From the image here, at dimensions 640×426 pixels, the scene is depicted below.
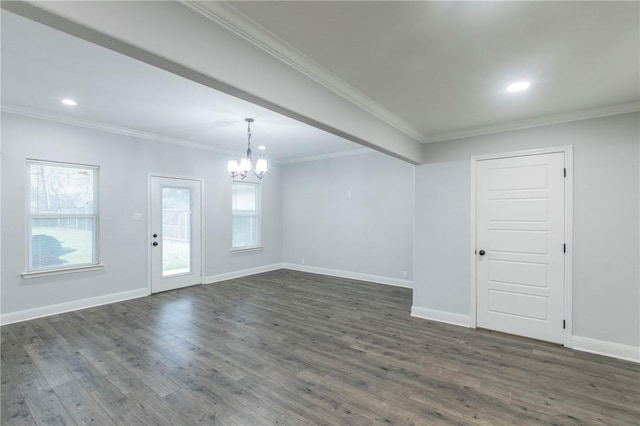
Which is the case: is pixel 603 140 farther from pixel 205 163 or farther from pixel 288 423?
pixel 205 163

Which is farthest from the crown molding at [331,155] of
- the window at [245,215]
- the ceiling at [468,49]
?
the ceiling at [468,49]

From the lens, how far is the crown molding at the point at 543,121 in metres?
3.05

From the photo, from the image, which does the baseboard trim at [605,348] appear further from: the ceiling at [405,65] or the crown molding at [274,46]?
the crown molding at [274,46]

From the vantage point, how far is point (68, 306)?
437cm

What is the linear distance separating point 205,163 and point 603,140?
19.9 ft

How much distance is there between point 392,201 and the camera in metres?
5.98

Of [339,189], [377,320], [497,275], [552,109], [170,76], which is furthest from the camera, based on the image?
[339,189]

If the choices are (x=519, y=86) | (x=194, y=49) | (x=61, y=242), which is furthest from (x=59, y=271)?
(x=519, y=86)

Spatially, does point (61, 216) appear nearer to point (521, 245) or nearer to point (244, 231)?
point (244, 231)

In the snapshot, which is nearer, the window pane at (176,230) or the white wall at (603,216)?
the white wall at (603,216)

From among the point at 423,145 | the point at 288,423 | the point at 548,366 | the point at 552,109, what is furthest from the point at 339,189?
the point at 288,423

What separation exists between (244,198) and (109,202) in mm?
2750

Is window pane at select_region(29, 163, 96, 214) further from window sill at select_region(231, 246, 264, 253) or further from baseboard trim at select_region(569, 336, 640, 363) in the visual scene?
baseboard trim at select_region(569, 336, 640, 363)

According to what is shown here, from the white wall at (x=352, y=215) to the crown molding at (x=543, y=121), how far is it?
175cm
